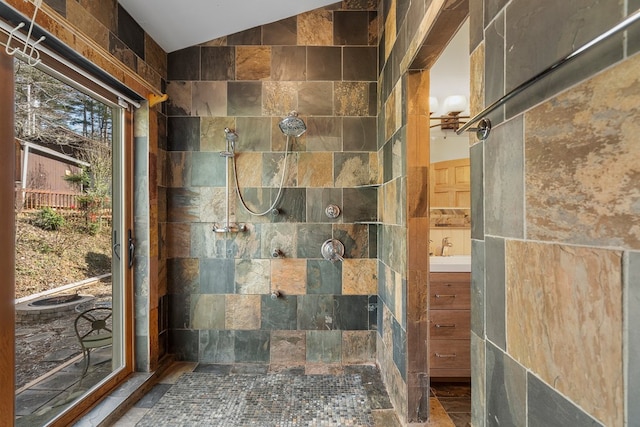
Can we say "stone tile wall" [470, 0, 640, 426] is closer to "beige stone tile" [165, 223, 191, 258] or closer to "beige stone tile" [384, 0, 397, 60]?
"beige stone tile" [384, 0, 397, 60]

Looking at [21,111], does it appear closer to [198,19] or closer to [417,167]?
[198,19]

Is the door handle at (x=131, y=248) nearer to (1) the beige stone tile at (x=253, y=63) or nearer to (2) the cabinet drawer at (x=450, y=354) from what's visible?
(1) the beige stone tile at (x=253, y=63)

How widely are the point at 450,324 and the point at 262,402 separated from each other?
1336 mm

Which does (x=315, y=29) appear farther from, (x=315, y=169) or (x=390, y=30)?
(x=315, y=169)

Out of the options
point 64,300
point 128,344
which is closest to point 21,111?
point 64,300

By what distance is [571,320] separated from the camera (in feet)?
1.67

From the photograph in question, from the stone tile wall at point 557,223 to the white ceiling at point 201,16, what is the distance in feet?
5.46

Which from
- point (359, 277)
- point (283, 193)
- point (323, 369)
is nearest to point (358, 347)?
point (323, 369)

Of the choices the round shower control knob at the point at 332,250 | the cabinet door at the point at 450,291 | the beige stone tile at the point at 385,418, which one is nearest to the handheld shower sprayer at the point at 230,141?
the round shower control knob at the point at 332,250

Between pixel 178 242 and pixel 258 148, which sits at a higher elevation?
pixel 258 148

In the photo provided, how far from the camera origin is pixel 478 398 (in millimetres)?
810

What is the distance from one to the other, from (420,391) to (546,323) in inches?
44.5

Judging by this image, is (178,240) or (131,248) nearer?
(131,248)

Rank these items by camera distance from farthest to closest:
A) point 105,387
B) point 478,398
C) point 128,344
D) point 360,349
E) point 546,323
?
point 360,349
point 128,344
point 105,387
point 478,398
point 546,323
